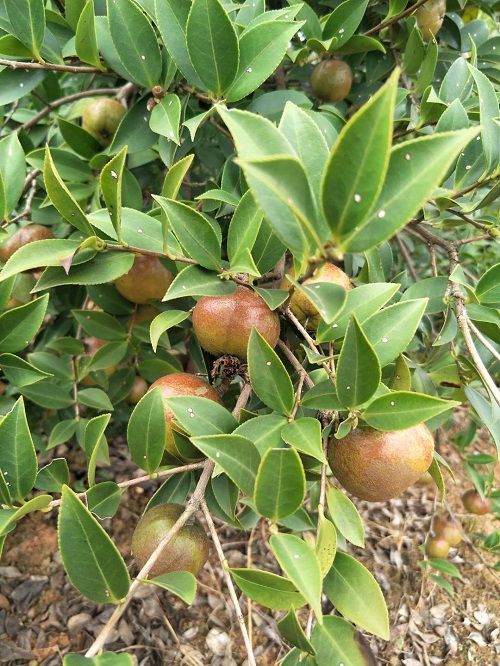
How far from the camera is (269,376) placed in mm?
677

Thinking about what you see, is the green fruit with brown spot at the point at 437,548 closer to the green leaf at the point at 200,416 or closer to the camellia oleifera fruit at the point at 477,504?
the camellia oleifera fruit at the point at 477,504

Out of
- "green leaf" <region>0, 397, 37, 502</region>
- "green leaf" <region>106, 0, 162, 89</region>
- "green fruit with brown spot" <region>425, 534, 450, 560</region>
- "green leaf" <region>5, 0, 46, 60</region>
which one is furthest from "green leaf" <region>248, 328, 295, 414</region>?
"green fruit with brown spot" <region>425, 534, 450, 560</region>

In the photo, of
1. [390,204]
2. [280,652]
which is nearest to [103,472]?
[280,652]

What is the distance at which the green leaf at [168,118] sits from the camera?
84cm

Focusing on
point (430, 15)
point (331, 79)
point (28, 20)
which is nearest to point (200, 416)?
point (28, 20)

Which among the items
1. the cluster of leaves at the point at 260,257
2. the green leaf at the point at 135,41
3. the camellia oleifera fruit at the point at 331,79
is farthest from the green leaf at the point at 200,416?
the camellia oleifera fruit at the point at 331,79

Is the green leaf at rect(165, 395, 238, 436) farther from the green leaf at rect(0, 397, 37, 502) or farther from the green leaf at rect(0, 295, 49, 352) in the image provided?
the green leaf at rect(0, 295, 49, 352)

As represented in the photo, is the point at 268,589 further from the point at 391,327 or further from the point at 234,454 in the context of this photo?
the point at 391,327

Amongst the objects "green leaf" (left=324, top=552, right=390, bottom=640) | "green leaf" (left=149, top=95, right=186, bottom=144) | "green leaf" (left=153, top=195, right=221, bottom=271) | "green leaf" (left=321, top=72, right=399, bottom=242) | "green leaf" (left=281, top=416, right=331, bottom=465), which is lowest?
"green leaf" (left=324, top=552, right=390, bottom=640)

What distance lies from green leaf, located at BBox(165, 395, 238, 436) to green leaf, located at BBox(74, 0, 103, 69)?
0.70 meters

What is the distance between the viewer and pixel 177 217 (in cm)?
68

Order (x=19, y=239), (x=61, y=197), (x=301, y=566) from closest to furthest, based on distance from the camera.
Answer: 1. (x=301, y=566)
2. (x=61, y=197)
3. (x=19, y=239)

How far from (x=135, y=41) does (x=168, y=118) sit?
0.51 feet

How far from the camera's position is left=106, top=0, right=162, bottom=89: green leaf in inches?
33.0
